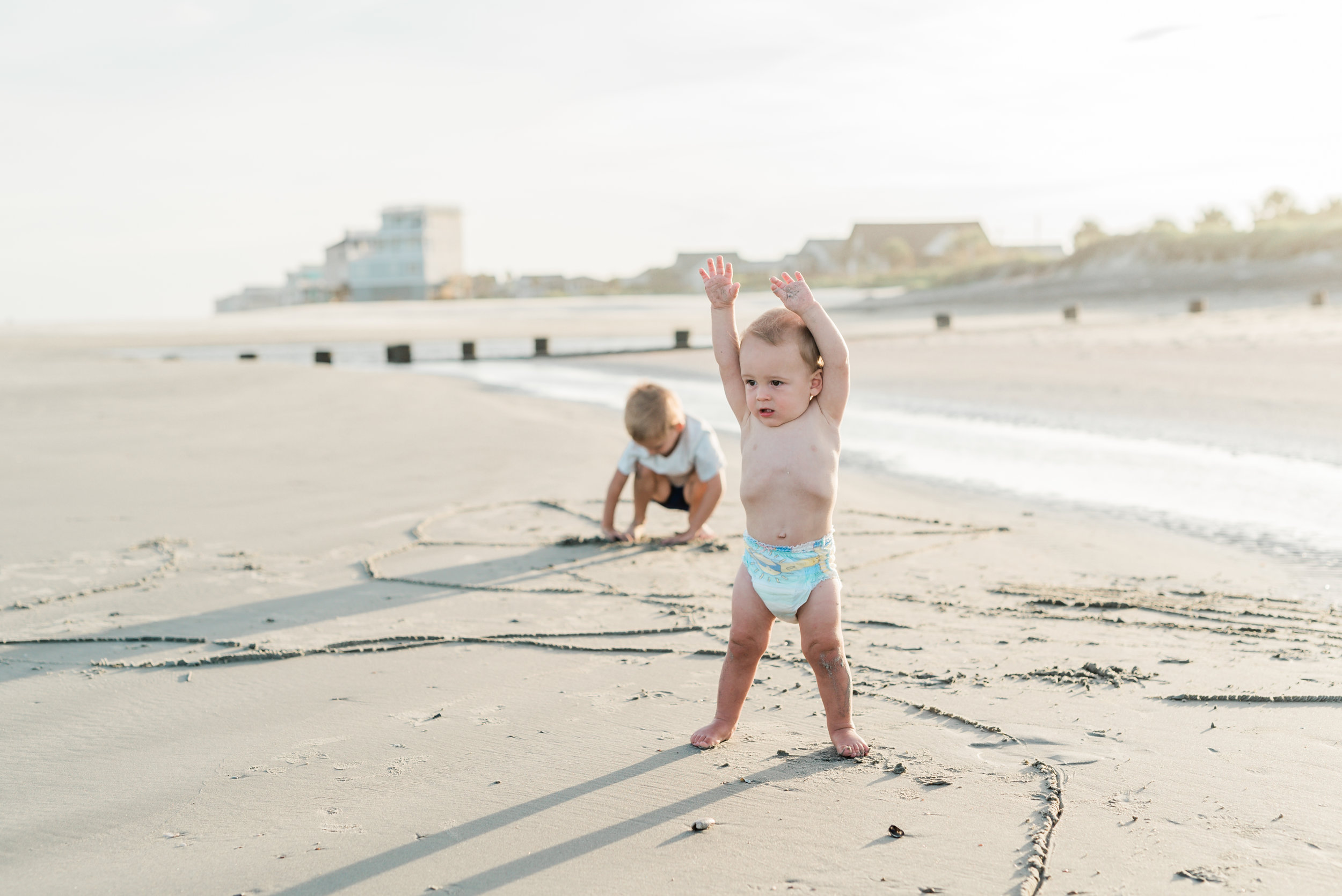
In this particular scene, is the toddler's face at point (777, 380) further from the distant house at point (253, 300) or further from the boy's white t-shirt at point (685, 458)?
the distant house at point (253, 300)

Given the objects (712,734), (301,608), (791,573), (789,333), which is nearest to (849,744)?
(712,734)

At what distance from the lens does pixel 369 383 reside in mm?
14211

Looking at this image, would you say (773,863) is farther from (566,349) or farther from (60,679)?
(566,349)

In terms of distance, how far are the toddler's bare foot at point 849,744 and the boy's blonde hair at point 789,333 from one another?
1.03 m

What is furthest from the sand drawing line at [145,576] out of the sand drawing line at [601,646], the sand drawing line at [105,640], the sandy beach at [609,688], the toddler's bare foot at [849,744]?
the toddler's bare foot at [849,744]

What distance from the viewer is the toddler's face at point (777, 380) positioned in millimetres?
3078

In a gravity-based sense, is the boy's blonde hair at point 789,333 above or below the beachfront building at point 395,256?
below

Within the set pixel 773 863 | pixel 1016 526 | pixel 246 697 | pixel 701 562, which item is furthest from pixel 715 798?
pixel 1016 526

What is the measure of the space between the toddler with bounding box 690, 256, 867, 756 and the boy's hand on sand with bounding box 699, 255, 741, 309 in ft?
0.31

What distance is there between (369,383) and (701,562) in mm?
9834

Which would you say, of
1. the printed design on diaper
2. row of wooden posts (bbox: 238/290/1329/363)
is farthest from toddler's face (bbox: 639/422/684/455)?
row of wooden posts (bbox: 238/290/1329/363)

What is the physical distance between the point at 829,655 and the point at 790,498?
0.46 m

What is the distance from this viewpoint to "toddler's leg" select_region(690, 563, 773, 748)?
309cm

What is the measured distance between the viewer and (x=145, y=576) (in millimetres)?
5043
